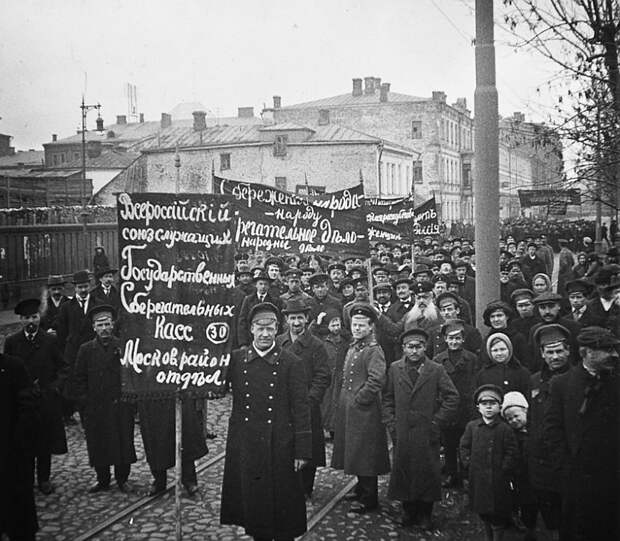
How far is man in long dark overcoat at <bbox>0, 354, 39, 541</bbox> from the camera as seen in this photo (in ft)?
18.1

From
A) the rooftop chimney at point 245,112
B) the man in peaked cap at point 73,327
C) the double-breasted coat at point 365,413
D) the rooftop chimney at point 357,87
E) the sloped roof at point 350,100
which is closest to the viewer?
the double-breasted coat at point 365,413

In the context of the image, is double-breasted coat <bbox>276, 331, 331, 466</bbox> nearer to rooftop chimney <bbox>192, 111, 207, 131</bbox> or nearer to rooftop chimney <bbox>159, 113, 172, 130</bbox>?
rooftop chimney <bbox>192, 111, 207, 131</bbox>

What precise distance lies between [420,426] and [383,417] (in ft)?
1.24

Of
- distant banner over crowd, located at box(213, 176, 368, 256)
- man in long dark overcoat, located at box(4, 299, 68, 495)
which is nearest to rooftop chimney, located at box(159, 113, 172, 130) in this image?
distant banner over crowd, located at box(213, 176, 368, 256)

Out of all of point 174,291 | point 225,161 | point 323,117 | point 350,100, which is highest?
point 350,100

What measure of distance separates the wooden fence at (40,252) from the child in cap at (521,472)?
70.0 ft

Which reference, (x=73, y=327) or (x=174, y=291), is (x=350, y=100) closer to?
(x=73, y=327)

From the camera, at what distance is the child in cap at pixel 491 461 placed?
5824mm

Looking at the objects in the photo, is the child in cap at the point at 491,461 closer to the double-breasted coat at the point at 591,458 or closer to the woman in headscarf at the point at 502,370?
the woman in headscarf at the point at 502,370

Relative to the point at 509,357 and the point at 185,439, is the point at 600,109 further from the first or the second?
the point at 185,439

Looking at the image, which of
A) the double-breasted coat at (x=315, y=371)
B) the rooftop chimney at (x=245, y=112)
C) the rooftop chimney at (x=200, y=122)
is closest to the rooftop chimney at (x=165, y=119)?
the rooftop chimney at (x=245, y=112)

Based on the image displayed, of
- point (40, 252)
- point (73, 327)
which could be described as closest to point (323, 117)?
point (40, 252)

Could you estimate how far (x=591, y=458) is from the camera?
466 centimetres

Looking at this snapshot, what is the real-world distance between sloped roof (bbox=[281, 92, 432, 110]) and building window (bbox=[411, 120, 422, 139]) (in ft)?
6.06
